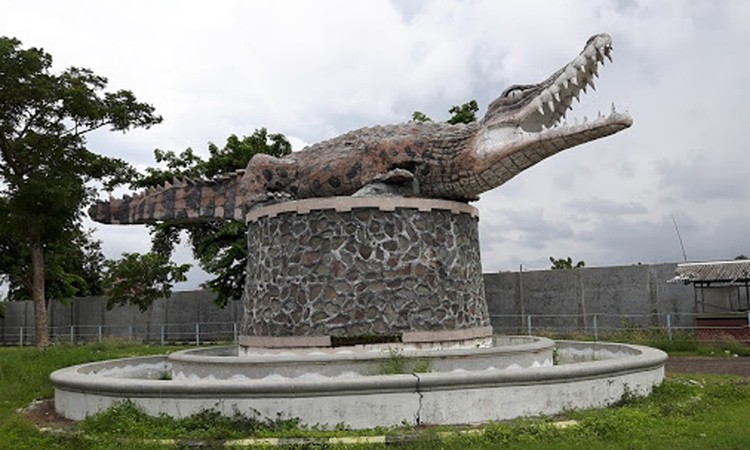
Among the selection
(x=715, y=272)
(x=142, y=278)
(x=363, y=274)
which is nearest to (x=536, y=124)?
(x=363, y=274)

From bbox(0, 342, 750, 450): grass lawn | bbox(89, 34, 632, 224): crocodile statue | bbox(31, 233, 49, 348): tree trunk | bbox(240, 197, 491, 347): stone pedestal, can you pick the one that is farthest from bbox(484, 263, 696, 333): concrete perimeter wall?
bbox(31, 233, 49, 348): tree trunk

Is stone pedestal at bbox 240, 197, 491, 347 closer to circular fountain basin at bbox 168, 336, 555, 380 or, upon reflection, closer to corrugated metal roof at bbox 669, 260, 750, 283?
circular fountain basin at bbox 168, 336, 555, 380

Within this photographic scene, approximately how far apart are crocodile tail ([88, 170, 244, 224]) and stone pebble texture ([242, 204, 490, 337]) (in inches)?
98.7

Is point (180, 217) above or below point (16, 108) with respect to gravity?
below

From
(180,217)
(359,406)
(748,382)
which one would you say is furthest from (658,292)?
(359,406)

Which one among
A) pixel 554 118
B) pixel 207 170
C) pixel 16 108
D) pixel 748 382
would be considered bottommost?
pixel 748 382

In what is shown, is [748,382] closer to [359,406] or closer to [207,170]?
[359,406]

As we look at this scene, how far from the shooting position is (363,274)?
1011 cm

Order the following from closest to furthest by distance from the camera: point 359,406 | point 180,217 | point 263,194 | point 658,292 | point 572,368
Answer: point 359,406, point 572,368, point 263,194, point 180,217, point 658,292

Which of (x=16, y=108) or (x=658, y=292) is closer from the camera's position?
(x=658, y=292)

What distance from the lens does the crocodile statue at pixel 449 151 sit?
10312 millimetres

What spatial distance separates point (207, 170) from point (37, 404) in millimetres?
15356

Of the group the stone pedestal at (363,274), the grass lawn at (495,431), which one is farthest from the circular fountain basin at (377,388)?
the stone pedestal at (363,274)

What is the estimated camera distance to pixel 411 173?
1105 cm
